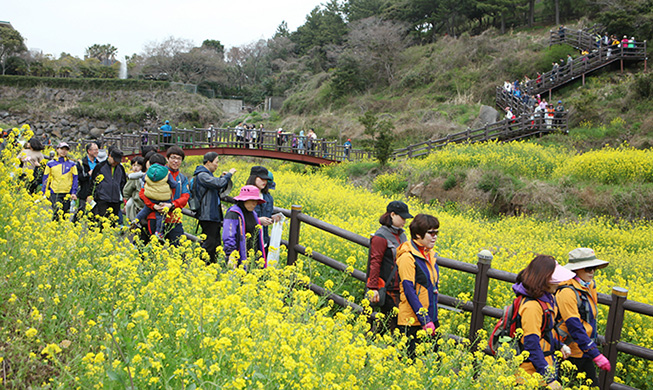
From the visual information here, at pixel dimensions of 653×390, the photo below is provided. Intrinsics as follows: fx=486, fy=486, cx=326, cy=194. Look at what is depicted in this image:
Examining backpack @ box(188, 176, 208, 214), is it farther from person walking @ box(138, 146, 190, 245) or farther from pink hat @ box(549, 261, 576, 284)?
pink hat @ box(549, 261, 576, 284)

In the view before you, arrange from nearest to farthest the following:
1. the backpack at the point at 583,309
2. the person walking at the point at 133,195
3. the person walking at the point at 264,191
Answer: the backpack at the point at 583,309 < the person walking at the point at 264,191 < the person walking at the point at 133,195

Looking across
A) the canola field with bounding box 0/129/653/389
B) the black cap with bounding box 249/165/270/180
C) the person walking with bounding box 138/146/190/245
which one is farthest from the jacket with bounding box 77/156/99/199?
the black cap with bounding box 249/165/270/180

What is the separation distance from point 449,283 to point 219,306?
14.3 feet

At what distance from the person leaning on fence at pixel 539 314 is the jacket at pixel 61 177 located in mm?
7270

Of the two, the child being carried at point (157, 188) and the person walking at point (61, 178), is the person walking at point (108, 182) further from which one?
the child being carried at point (157, 188)

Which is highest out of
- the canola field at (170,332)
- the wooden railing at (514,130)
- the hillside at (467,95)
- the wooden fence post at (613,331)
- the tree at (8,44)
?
the tree at (8,44)

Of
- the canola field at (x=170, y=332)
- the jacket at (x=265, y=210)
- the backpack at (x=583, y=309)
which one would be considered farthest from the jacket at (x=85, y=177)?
the backpack at (x=583, y=309)

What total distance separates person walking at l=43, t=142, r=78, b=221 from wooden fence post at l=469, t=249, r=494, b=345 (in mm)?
6504

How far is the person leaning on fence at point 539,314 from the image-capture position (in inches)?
141

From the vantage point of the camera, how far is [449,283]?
6516mm

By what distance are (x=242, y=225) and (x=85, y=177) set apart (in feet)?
14.9

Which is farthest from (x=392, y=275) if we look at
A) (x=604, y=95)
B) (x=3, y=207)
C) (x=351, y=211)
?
(x=604, y=95)

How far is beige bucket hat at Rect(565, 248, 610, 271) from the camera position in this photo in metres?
4.17

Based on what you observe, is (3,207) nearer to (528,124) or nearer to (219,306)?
(219,306)
